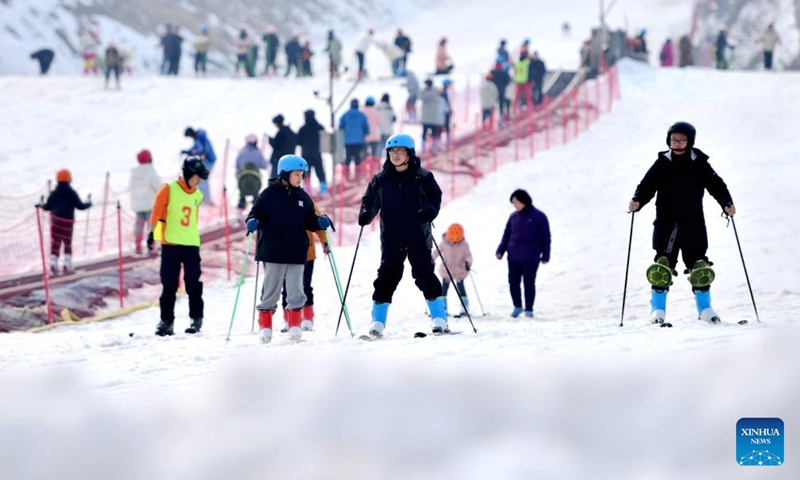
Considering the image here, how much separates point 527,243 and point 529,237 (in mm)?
63

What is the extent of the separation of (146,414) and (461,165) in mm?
16487

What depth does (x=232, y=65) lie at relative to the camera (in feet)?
171

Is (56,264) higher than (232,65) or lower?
lower

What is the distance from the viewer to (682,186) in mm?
10320

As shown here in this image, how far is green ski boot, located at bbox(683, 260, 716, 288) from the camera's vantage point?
10.2 m

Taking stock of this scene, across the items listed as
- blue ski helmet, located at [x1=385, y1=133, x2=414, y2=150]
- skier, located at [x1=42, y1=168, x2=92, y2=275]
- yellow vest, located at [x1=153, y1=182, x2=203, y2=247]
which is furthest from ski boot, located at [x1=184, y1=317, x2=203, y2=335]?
skier, located at [x1=42, y1=168, x2=92, y2=275]

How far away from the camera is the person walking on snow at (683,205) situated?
10.3 m

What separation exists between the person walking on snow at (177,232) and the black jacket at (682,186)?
→ 395 centimetres

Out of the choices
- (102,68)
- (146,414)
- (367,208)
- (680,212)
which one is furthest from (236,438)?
(102,68)

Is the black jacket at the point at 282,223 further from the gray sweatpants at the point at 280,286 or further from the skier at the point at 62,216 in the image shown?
the skier at the point at 62,216

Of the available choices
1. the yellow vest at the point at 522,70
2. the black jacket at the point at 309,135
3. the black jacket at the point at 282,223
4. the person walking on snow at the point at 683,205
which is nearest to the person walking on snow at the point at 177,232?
the black jacket at the point at 282,223

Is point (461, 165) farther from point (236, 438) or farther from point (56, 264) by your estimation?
point (236, 438)

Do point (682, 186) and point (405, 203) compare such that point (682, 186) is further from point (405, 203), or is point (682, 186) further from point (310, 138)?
point (310, 138)

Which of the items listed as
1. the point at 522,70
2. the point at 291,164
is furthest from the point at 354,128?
the point at 291,164
